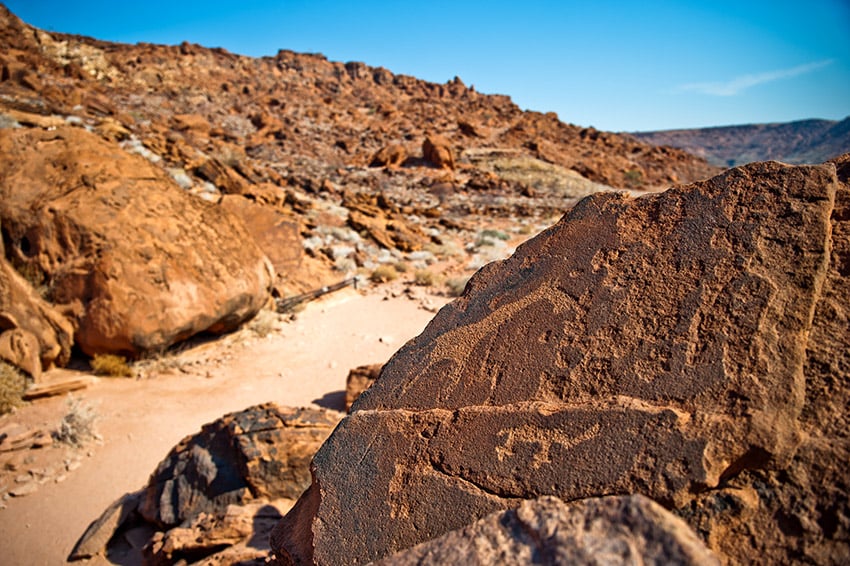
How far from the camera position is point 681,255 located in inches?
69.8

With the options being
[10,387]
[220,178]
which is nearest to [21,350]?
[10,387]

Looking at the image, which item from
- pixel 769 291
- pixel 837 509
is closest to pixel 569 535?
pixel 837 509

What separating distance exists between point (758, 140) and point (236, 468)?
11042 centimetres

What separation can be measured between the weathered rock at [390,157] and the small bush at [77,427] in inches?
872

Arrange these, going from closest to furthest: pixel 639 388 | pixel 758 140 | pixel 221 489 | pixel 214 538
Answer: pixel 639 388, pixel 214 538, pixel 221 489, pixel 758 140

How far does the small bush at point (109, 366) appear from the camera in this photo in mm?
5477

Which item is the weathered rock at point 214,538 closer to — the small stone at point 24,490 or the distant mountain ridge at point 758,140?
the small stone at point 24,490

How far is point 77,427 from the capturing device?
436cm

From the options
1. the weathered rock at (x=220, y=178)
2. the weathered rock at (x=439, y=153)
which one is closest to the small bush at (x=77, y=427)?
the weathered rock at (x=220, y=178)

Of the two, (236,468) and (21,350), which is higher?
(21,350)

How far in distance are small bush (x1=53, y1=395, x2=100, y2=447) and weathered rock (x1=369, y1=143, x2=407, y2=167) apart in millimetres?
22154

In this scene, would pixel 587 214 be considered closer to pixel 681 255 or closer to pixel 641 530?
pixel 681 255

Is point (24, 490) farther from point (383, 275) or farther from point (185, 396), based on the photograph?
point (383, 275)

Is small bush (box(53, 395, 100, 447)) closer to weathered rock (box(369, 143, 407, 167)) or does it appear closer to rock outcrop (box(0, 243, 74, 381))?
rock outcrop (box(0, 243, 74, 381))
